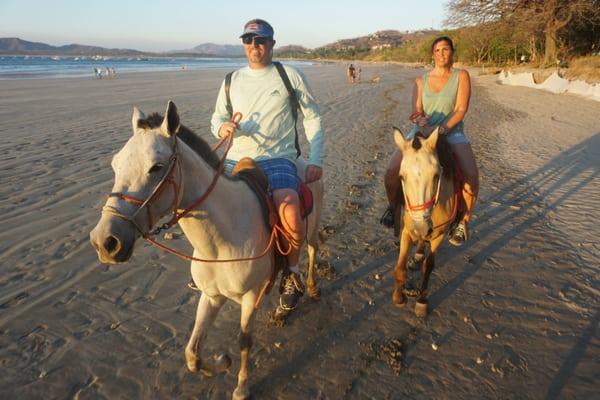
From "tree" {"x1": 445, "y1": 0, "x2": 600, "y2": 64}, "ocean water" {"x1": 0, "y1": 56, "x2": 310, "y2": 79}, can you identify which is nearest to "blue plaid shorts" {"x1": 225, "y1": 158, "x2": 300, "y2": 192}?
"tree" {"x1": 445, "y1": 0, "x2": 600, "y2": 64}

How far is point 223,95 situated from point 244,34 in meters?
0.57

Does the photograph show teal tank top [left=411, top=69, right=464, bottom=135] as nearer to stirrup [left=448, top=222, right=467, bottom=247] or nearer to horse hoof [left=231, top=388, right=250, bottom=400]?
Result: stirrup [left=448, top=222, right=467, bottom=247]

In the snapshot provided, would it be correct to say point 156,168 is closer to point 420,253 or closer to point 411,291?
point 411,291

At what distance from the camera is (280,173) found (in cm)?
296

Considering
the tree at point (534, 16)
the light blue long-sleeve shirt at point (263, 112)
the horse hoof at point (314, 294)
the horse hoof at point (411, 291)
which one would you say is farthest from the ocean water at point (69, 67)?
the horse hoof at point (411, 291)

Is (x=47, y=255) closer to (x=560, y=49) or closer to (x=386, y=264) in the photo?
(x=386, y=264)

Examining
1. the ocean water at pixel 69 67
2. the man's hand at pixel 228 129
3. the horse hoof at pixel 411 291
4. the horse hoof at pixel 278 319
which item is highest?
the ocean water at pixel 69 67

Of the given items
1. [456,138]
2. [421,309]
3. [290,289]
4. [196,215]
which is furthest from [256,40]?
[421,309]

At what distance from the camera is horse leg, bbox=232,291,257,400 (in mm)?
2742

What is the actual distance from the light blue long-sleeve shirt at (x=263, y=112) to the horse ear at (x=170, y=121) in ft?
3.70

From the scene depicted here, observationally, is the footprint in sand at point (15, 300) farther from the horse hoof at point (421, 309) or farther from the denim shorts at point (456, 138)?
the denim shorts at point (456, 138)

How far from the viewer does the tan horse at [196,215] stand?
5.63ft

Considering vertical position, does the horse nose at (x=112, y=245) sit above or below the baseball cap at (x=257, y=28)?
below

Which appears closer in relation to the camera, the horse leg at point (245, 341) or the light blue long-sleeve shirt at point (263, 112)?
the horse leg at point (245, 341)
